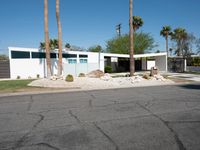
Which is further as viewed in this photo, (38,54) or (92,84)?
(38,54)

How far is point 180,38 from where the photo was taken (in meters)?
48.1

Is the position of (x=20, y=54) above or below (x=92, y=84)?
above

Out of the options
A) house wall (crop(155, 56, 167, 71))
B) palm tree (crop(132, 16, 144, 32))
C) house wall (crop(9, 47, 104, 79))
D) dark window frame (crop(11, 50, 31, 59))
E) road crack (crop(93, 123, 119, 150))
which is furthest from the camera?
palm tree (crop(132, 16, 144, 32))

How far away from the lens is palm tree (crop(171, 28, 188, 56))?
4740cm

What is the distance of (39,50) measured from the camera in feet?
84.9

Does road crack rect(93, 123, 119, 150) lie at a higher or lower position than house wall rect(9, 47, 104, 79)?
lower

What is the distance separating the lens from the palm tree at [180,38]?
47.4 m

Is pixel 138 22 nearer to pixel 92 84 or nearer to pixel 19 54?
pixel 19 54

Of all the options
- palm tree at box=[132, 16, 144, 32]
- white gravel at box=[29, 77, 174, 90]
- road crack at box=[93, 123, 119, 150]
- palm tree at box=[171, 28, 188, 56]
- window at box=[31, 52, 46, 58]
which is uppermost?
palm tree at box=[132, 16, 144, 32]

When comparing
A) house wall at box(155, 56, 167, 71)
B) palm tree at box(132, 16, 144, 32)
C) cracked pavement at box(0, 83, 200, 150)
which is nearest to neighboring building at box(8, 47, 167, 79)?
house wall at box(155, 56, 167, 71)

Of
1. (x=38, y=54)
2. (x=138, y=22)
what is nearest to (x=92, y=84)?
(x=38, y=54)

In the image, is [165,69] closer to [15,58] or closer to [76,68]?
[76,68]

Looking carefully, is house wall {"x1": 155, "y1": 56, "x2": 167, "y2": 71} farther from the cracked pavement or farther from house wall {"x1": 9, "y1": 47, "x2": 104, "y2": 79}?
the cracked pavement

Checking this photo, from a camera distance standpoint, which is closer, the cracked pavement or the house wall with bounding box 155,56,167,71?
the cracked pavement
